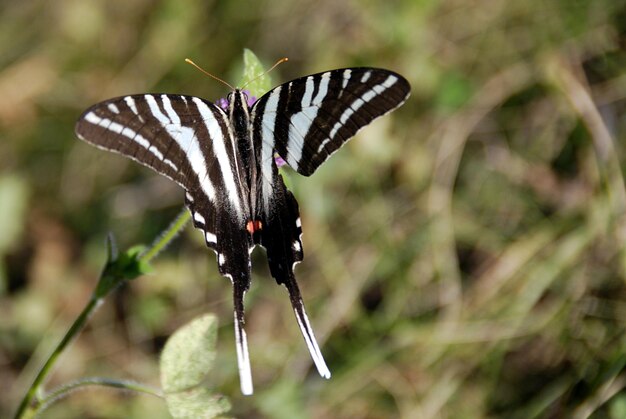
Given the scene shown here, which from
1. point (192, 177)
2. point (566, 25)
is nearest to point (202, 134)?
point (192, 177)

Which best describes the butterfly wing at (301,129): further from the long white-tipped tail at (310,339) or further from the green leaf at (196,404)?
the green leaf at (196,404)

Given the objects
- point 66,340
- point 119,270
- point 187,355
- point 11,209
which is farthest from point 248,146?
point 11,209

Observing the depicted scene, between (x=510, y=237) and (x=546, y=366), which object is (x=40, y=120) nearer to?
(x=510, y=237)

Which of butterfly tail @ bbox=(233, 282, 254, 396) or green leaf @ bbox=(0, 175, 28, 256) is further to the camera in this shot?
green leaf @ bbox=(0, 175, 28, 256)

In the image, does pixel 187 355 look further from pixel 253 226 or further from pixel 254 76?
pixel 254 76

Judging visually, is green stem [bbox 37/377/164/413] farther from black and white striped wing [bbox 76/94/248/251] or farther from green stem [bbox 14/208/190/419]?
black and white striped wing [bbox 76/94/248/251]

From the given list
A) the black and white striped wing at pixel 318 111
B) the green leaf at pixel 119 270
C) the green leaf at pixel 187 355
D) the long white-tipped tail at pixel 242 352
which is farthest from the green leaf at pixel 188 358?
the black and white striped wing at pixel 318 111

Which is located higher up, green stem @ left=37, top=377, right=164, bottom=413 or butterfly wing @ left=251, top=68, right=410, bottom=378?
butterfly wing @ left=251, top=68, right=410, bottom=378

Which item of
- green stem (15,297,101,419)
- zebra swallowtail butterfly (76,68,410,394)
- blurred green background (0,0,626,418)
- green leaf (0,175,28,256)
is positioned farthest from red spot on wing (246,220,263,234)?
green leaf (0,175,28,256)
